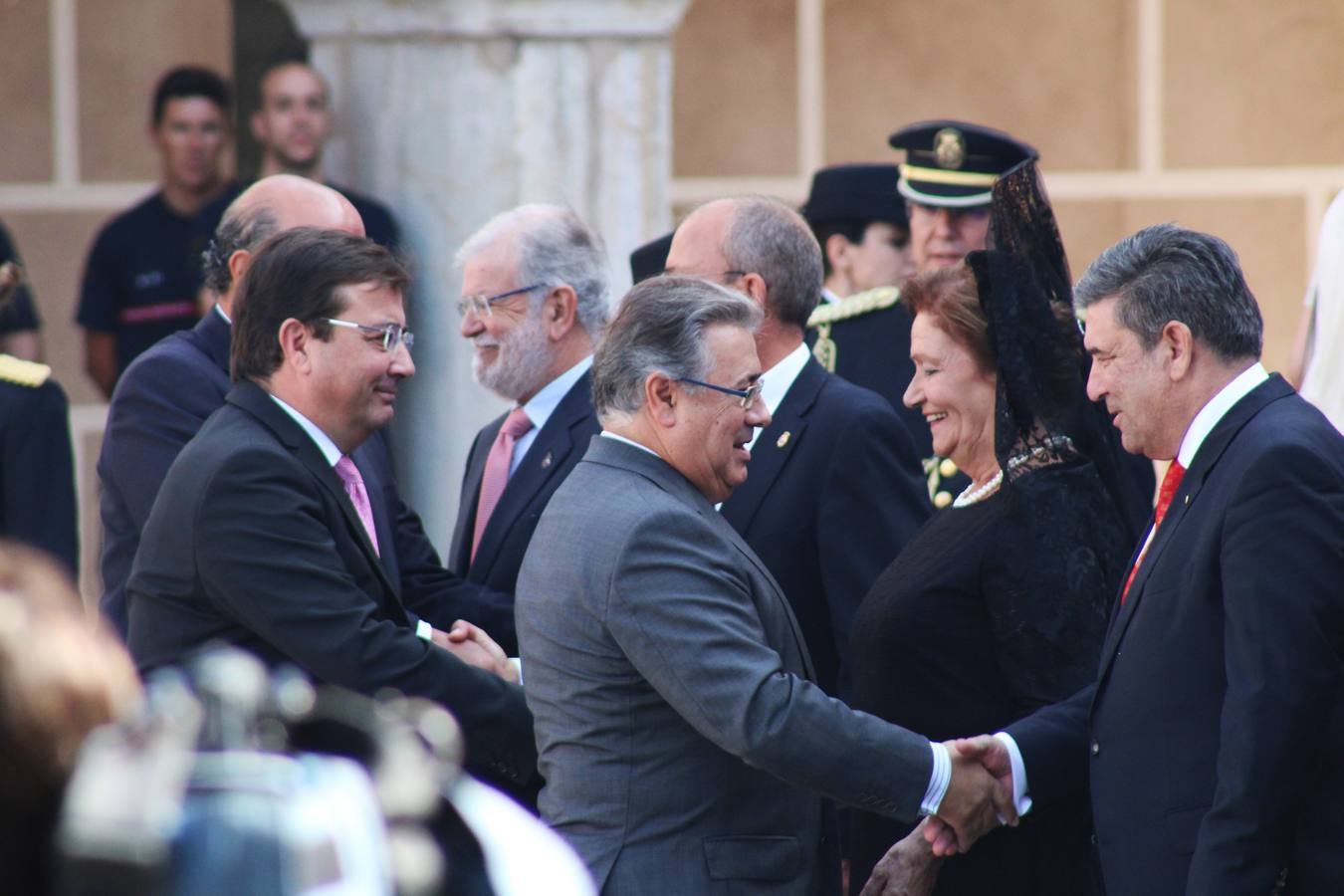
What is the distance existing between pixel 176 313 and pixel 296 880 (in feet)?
17.5

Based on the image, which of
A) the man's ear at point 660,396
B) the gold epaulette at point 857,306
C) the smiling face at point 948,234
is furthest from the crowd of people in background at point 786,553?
the smiling face at point 948,234

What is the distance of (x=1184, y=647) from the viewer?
299 cm

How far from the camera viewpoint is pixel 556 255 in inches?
182

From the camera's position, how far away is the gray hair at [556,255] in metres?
4.61

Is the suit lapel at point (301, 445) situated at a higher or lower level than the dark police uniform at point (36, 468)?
higher

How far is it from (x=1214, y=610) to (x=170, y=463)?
2116 mm

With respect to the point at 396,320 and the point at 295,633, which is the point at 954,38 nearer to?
the point at 396,320

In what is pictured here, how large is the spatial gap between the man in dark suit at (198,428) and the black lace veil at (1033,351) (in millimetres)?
1177

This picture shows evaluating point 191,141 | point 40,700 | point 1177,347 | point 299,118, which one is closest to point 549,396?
point 1177,347

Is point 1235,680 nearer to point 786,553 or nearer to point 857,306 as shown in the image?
point 786,553

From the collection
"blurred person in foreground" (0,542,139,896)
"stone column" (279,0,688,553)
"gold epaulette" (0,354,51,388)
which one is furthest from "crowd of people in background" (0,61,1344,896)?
"blurred person in foreground" (0,542,139,896)

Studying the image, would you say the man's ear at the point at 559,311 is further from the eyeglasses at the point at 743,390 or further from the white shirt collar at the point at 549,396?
the eyeglasses at the point at 743,390

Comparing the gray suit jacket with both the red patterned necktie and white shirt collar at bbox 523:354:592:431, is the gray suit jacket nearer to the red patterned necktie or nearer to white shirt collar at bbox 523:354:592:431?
the red patterned necktie

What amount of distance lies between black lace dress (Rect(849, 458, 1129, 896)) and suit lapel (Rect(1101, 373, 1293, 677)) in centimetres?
A: 31
